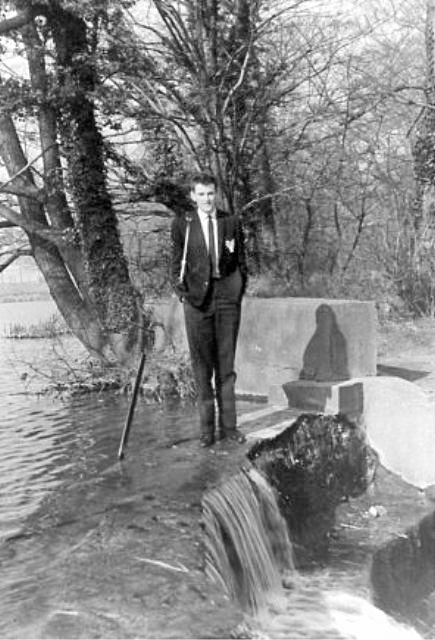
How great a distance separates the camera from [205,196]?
19.4 ft

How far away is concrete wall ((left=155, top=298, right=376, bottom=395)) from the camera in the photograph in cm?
791

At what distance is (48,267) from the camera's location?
12.5m

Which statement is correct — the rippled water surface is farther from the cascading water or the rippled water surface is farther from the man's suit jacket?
the man's suit jacket

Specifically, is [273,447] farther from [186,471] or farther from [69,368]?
[69,368]

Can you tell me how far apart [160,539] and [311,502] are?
7.82 ft

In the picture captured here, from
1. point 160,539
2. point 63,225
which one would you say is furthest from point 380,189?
point 160,539

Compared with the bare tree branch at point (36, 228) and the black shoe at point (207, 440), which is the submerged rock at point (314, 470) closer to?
the black shoe at point (207, 440)

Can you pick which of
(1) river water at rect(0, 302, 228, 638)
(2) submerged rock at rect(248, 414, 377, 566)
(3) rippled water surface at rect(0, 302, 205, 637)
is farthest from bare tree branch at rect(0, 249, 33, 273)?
(2) submerged rock at rect(248, 414, 377, 566)

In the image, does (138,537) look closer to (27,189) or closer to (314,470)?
(314,470)

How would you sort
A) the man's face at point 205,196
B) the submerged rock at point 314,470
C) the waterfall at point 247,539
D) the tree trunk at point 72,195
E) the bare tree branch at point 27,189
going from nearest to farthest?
1. the waterfall at point 247,539
2. the man's face at point 205,196
3. the submerged rock at point 314,470
4. the bare tree branch at point 27,189
5. the tree trunk at point 72,195

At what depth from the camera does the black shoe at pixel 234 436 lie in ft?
21.1

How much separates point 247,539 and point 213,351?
167cm

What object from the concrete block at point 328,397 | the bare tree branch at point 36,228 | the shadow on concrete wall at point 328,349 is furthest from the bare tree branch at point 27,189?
the concrete block at point 328,397

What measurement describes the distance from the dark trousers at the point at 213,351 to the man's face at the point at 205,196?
0.67 meters
